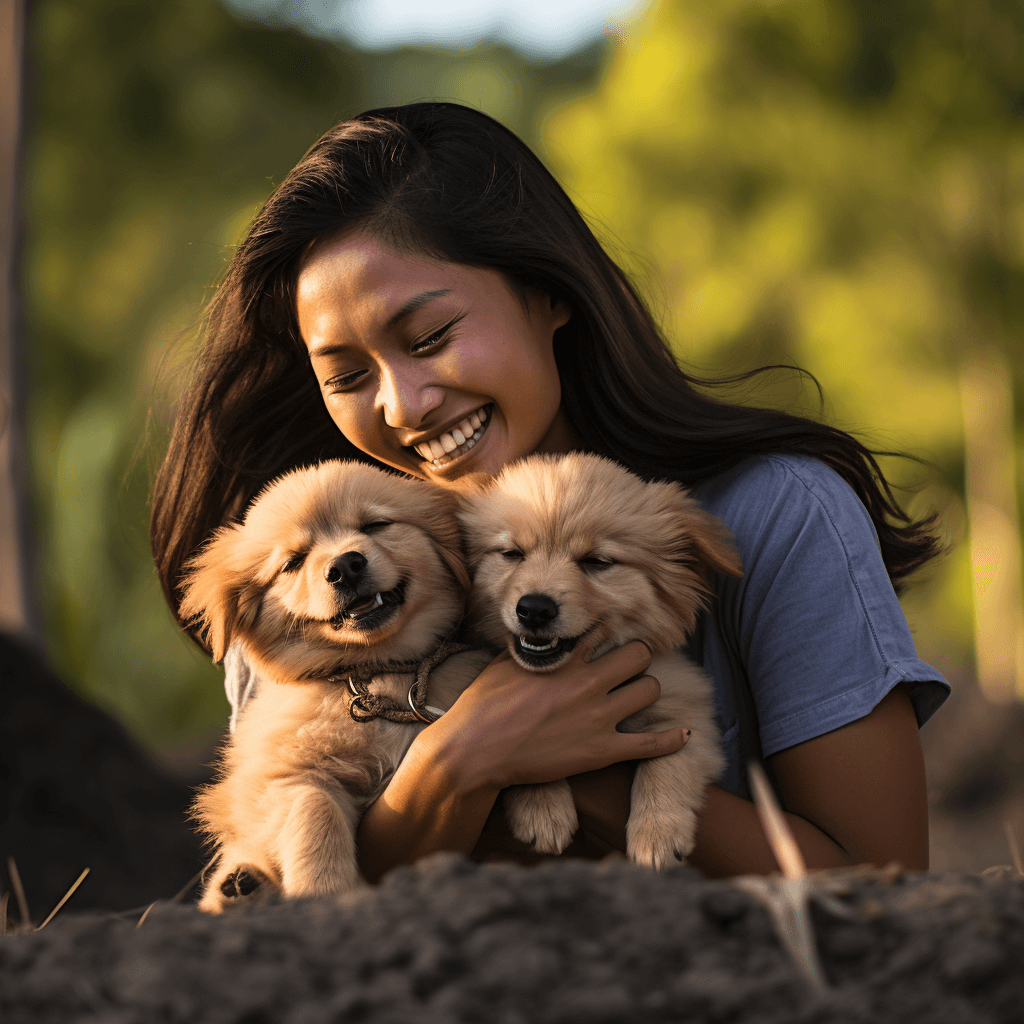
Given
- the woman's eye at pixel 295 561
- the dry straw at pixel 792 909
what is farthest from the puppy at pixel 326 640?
the dry straw at pixel 792 909

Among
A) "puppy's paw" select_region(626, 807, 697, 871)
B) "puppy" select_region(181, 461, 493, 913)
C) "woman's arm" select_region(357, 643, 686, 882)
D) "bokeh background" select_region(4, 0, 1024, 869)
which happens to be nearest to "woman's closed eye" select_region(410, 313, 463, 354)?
"puppy" select_region(181, 461, 493, 913)

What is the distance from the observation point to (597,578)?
2.67 metres

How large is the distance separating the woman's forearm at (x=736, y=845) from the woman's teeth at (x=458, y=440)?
1298mm

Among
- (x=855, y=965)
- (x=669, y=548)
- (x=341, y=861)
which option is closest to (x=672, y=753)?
(x=669, y=548)

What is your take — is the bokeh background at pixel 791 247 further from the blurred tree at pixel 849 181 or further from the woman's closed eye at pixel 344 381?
the woman's closed eye at pixel 344 381

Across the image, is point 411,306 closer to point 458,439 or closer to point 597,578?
point 458,439

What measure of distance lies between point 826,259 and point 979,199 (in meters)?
1.72

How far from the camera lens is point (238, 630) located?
2.75 m

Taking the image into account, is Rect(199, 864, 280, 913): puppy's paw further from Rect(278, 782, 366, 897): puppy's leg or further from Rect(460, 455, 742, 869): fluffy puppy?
Rect(460, 455, 742, 869): fluffy puppy

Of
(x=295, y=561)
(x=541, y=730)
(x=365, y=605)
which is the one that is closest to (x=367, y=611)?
(x=365, y=605)

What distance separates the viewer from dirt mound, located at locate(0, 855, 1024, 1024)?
1321 mm

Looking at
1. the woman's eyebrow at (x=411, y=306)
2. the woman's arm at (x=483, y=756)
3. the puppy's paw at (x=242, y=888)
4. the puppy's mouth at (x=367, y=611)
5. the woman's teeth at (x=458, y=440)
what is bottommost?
the puppy's paw at (x=242, y=888)

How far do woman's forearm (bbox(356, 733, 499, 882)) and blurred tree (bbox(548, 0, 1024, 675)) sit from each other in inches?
362

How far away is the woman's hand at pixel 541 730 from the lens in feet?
7.88
